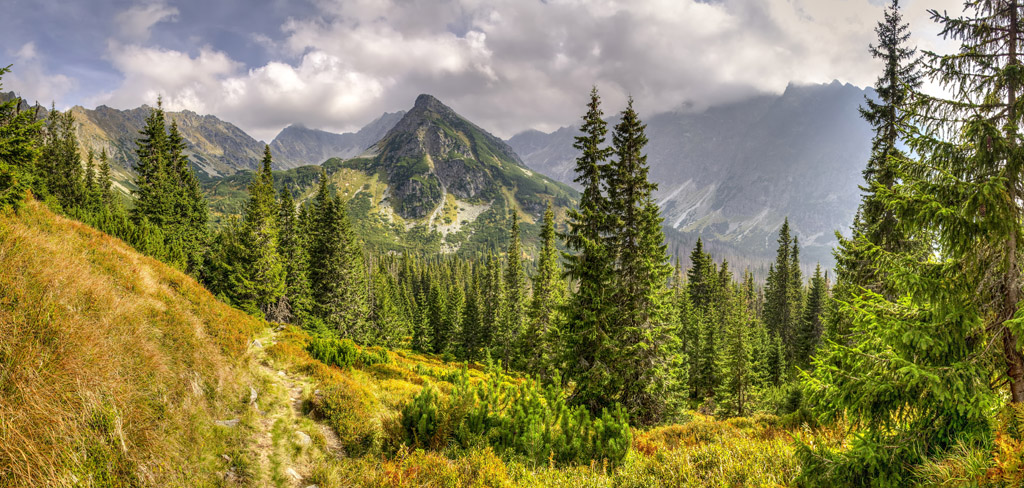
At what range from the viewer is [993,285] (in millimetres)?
5645

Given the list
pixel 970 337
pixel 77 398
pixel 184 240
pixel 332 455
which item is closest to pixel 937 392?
pixel 970 337

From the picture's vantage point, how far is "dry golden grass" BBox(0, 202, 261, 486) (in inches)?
172

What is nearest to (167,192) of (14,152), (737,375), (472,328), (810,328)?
(14,152)

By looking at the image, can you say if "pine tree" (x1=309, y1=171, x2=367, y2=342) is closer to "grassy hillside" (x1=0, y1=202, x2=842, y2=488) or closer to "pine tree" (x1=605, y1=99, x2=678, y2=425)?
"grassy hillside" (x1=0, y1=202, x2=842, y2=488)

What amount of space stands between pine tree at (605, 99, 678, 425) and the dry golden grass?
43.9 ft

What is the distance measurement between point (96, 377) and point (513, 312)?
37.6 metres

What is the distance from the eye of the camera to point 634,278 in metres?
15.9

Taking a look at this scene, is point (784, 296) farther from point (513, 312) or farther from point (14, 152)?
point (14, 152)

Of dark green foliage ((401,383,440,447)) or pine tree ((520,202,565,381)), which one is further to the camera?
pine tree ((520,202,565,381))

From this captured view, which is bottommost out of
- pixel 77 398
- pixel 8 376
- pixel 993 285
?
pixel 77 398

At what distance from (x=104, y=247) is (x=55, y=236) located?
2150 mm

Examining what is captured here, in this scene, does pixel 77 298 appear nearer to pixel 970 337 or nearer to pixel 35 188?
pixel 970 337

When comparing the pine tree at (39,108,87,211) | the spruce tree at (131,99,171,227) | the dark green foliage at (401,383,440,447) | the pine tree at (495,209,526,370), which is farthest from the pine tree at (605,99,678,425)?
the pine tree at (39,108,87,211)

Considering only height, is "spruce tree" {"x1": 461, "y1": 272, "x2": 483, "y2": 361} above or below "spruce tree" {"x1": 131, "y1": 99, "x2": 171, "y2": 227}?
below
